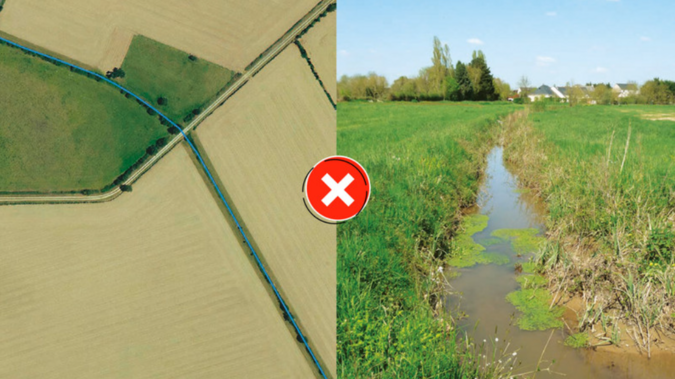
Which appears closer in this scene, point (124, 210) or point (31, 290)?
point (31, 290)

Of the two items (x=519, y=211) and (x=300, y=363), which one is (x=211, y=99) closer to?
(x=300, y=363)

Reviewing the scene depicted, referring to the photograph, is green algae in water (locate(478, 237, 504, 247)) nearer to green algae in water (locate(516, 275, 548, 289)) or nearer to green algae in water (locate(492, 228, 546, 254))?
green algae in water (locate(492, 228, 546, 254))

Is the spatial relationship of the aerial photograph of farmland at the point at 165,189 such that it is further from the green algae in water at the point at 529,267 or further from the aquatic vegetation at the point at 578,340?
the green algae in water at the point at 529,267

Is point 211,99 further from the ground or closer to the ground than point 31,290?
further from the ground

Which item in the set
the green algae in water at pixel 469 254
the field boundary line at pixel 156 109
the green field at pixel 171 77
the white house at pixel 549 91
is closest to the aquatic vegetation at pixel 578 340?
the green algae in water at pixel 469 254

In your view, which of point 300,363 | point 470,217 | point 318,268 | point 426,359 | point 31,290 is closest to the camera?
point 426,359

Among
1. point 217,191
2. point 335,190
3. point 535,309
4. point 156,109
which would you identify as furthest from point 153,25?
point 535,309

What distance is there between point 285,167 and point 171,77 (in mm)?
1697

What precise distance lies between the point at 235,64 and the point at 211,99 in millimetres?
551

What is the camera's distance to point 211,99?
465 cm

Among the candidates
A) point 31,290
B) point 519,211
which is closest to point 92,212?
point 31,290

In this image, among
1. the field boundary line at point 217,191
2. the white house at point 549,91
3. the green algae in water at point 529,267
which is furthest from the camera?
the white house at point 549,91

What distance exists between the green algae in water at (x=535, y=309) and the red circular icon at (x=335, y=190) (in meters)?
2.06

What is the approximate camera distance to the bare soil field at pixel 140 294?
331 centimetres
